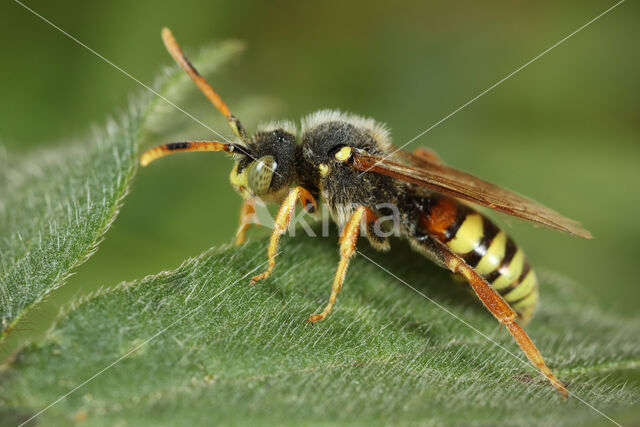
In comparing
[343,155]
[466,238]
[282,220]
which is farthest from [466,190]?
[282,220]

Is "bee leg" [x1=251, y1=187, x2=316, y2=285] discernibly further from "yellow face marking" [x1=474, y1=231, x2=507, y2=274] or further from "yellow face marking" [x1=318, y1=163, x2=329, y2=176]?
"yellow face marking" [x1=474, y1=231, x2=507, y2=274]

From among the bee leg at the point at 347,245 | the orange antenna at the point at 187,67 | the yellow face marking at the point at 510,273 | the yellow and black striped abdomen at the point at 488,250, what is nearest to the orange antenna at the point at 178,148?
the orange antenna at the point at 187,67

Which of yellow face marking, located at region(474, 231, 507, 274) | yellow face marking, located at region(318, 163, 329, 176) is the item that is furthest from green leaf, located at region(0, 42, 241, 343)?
yellow face marking, located at region(474, 231, 507, 274)

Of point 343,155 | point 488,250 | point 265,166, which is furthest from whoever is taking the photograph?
point 488,250

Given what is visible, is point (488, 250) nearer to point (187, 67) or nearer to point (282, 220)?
point (282, 220)

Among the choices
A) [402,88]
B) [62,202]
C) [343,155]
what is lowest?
[62,202]

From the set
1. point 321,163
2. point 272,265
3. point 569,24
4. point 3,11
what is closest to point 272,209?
point 321,163
